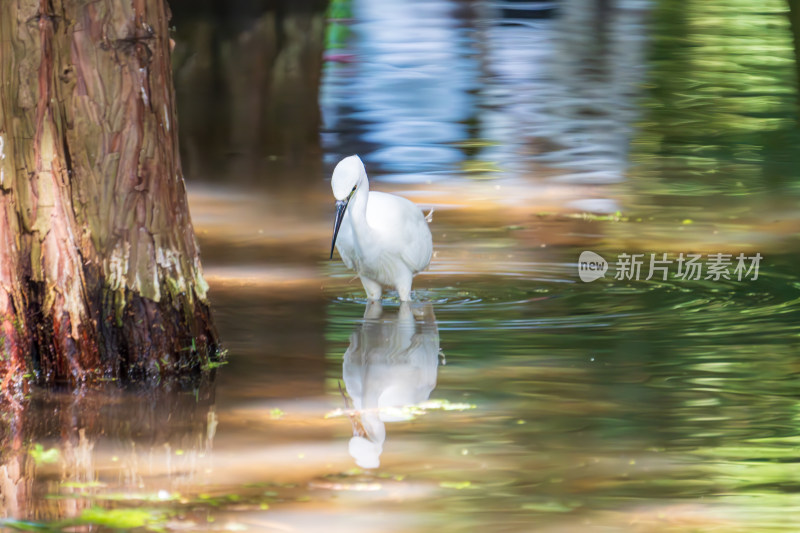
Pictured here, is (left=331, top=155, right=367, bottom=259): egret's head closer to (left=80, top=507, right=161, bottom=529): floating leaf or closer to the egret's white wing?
the egret's white wing

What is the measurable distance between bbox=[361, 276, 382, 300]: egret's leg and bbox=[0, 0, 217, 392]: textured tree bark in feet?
7.09

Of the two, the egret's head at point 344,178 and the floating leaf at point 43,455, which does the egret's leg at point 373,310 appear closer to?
the egret's head at point 344,178

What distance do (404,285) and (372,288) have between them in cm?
23

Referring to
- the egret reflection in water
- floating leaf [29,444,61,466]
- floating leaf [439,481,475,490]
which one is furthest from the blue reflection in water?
floating leaf [439,481,475,490]

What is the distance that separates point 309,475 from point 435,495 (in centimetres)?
55

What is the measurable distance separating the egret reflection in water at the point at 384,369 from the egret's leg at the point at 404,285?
5 cm

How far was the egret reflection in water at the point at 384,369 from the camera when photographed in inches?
257

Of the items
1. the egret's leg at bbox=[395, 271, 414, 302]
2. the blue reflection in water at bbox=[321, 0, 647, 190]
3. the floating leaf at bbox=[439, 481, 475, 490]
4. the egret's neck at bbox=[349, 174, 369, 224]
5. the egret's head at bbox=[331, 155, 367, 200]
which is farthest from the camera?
the blue reflection in water at bbox=[321, 0, 647, 190]

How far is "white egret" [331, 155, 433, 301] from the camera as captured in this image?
8828 millimetres

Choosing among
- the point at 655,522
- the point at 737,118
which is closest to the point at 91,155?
the point at 655,522

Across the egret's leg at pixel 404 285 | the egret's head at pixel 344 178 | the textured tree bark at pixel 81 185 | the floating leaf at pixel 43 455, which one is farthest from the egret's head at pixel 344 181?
the floating leaf at pixel 43 455

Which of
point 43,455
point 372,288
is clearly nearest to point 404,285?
point 372,288

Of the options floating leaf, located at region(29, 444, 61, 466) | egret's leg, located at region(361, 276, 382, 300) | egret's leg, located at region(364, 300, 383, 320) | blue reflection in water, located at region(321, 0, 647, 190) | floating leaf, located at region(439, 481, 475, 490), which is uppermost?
floating leaf, located at region(439, 481, 475, 490)

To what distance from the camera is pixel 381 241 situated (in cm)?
888
